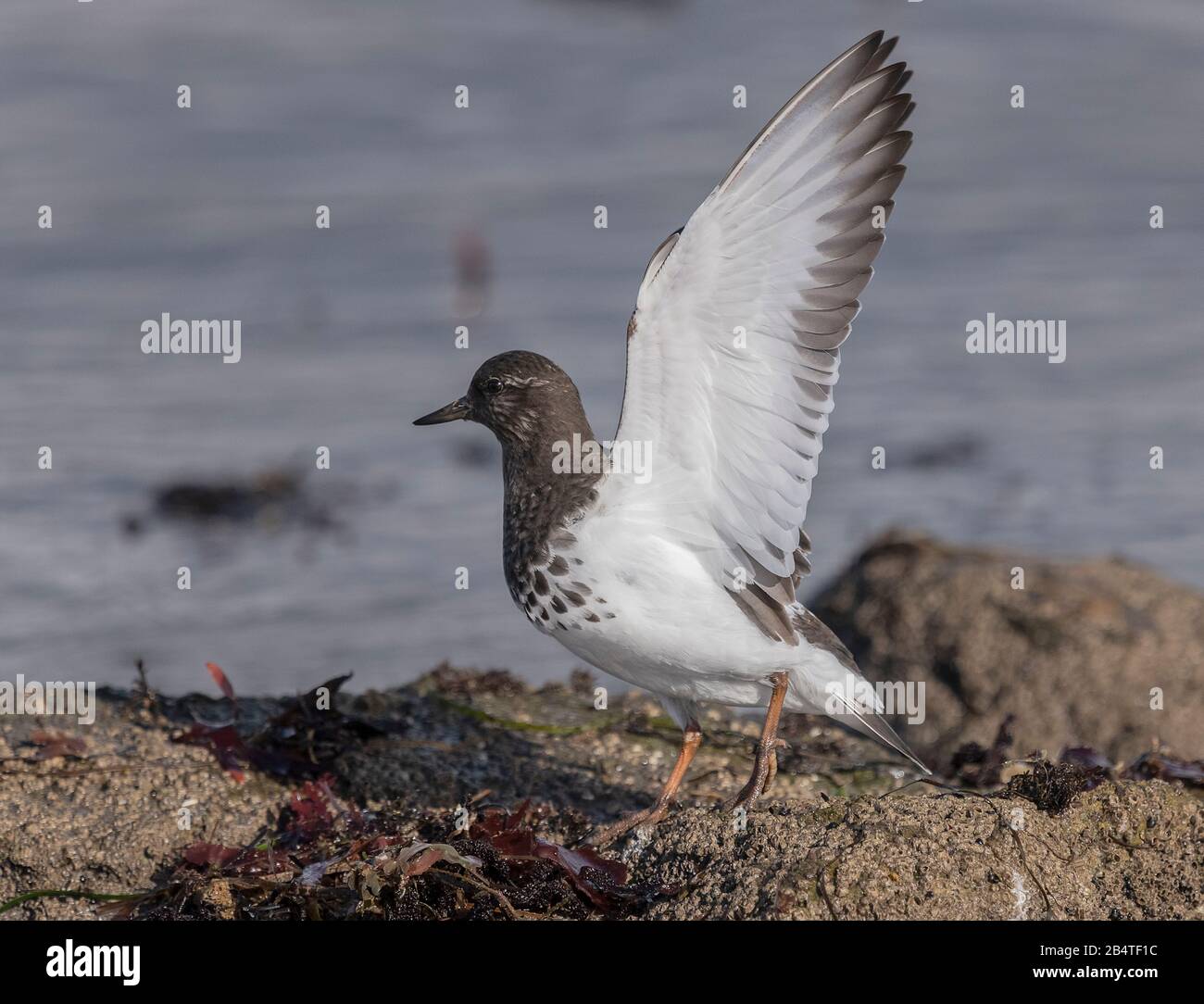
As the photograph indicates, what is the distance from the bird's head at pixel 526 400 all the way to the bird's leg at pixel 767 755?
3.34 ft

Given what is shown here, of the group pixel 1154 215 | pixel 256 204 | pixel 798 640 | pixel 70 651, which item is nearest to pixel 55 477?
pixel 70 651

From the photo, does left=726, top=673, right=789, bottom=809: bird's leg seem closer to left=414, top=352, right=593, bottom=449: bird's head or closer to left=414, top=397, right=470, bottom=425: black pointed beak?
left=414, top=352, right=593, bottom=449: bird's head

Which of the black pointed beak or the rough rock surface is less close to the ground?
the black pointed beak

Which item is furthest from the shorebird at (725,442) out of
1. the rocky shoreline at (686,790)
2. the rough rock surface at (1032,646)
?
the rough rock surface at (1032,646)

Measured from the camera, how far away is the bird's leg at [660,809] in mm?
4242

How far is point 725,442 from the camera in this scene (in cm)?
423

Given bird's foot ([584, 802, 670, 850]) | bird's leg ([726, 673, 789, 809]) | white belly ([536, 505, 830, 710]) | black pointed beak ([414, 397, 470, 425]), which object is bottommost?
bird's foot ([584, 802, 670, 850])

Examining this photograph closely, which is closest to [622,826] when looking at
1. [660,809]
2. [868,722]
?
[660,809]

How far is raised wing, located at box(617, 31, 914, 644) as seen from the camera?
397 centimetres

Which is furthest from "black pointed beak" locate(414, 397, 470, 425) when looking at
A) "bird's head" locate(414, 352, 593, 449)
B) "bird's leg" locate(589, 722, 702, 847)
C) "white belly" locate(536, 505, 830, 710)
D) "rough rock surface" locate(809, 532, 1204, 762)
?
"rough rock surface" locate(809, 532, 1204, 762)

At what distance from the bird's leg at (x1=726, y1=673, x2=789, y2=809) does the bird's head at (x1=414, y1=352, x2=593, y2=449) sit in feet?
3.34

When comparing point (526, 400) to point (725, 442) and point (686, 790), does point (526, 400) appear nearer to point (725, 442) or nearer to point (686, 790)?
point (725, 442)

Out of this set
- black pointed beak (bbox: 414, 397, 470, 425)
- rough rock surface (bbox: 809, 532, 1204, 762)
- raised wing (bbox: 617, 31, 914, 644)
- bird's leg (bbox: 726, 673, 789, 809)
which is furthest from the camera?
rough rock surface (bbox: 809, 532, 1204, 762)

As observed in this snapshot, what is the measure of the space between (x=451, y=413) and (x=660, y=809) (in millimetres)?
1495
